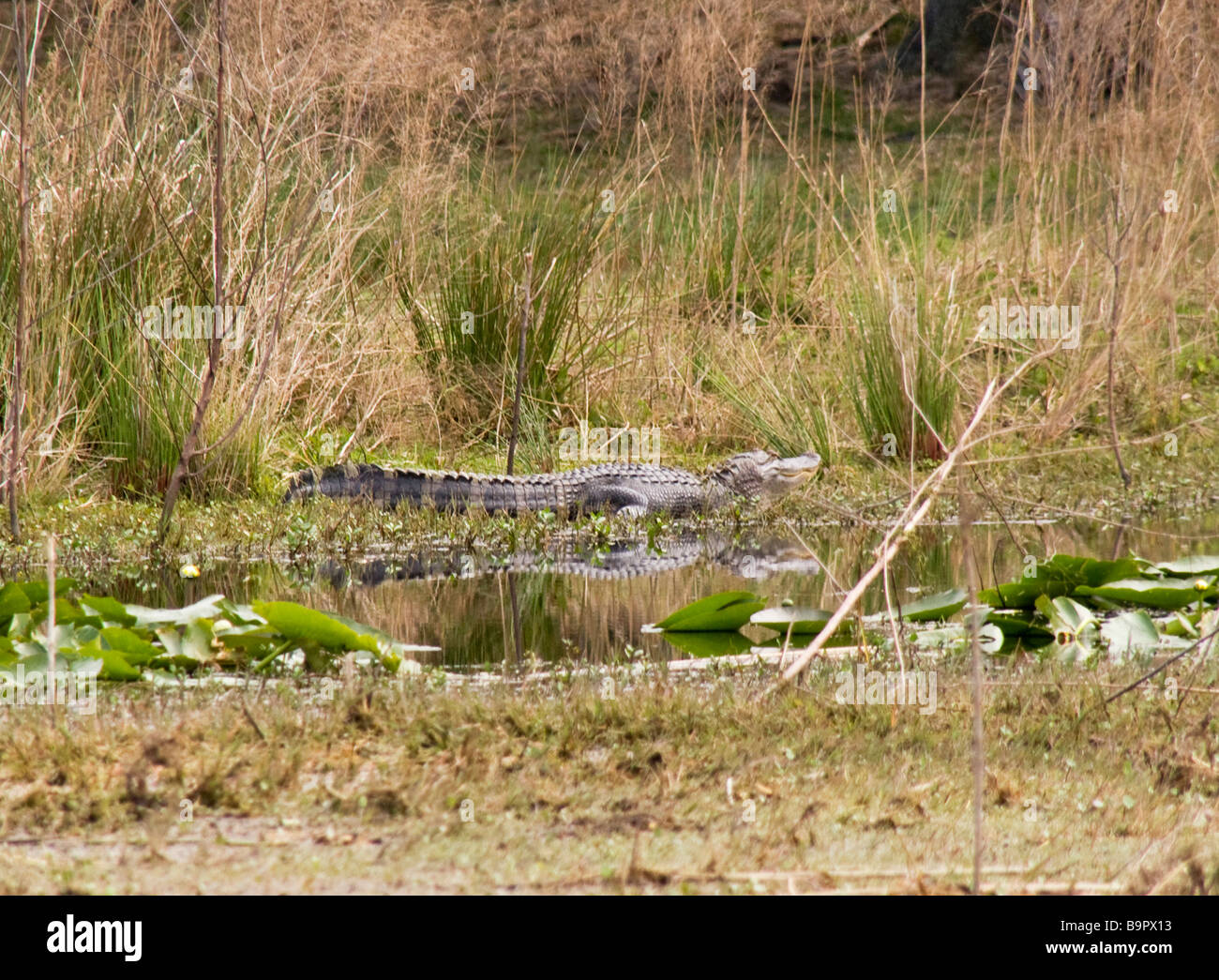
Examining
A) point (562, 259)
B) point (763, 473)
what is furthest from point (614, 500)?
point (562, 259)

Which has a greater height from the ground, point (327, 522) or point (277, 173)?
point (277, 173)

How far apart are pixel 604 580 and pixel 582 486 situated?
1871mm

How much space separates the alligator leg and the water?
490 mm

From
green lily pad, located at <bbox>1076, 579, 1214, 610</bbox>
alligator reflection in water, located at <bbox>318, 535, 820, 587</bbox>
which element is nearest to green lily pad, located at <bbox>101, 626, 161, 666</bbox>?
alligator reflection in water, located at <bbox>318, 535, 820, 587</bbox>

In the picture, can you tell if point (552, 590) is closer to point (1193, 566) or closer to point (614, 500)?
point (614, 500)

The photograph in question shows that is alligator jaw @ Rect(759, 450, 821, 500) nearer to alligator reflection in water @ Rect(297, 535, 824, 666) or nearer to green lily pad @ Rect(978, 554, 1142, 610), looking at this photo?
alligator reflection in water @ Rect(297, 535, 824, 666)

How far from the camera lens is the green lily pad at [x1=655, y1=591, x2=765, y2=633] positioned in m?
3.88

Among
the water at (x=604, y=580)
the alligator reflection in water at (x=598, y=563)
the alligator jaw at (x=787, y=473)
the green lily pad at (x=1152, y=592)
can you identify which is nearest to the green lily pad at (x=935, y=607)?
the water at (x=604, y=580)

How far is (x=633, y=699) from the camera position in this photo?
3.10 meters

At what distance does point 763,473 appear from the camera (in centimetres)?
699

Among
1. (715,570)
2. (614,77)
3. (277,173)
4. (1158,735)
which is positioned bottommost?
(715,570)
